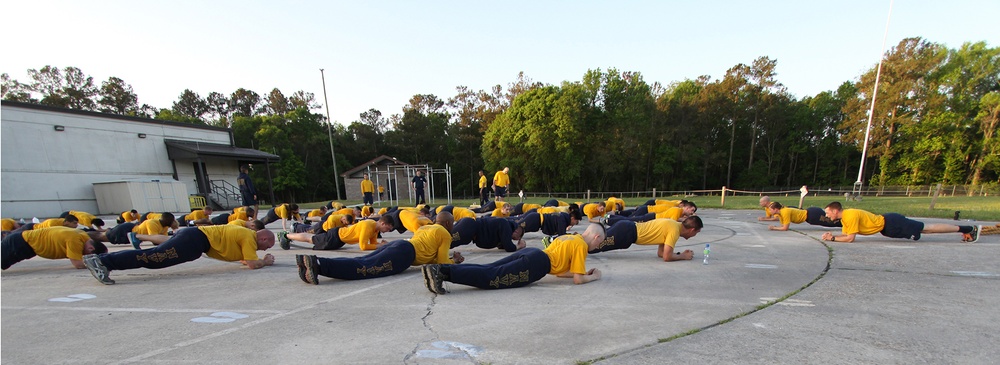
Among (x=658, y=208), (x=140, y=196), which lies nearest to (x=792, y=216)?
(x=658, y=208)

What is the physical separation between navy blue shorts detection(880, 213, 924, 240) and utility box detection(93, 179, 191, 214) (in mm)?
25796

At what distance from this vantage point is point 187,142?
23.8 metres

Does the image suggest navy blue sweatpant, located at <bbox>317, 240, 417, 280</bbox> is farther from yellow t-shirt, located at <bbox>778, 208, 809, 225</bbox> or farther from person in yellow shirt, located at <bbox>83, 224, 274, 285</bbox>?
yellow t-shirt, located at <bbox>778, 208, 809, 225</bbox>

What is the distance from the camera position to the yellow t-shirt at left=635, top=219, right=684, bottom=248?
5.93m

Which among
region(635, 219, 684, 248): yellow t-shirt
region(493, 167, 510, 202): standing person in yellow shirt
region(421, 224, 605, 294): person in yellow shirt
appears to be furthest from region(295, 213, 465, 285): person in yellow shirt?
region(493, 167, 510, 202): standing person in yellow shirt

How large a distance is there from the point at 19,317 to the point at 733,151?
52621 mm

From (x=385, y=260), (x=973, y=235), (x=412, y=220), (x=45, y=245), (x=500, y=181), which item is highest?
(x=500, y=181)

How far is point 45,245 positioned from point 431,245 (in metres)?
5.34

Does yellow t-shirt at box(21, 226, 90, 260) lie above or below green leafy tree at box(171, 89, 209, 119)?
below

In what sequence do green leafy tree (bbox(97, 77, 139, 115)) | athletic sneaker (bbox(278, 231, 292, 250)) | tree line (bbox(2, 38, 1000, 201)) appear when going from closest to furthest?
athletic sneaker (bbox(278, 231, 292, 250)) < tree line (bbox(2, 38, 1000, 201)) < green leafy tree (bbox(97, 77, 139, 115))

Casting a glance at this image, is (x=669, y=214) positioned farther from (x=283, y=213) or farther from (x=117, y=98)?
(x=117, y=98)

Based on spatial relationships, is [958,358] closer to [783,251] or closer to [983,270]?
[983,270]

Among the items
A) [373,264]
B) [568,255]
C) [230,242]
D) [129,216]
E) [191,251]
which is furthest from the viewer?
[129,216]

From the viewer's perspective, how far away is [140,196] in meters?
18.7
